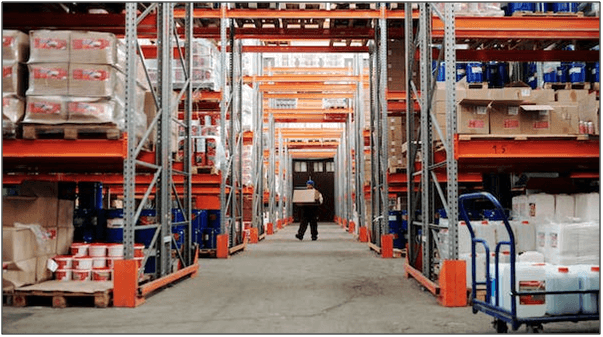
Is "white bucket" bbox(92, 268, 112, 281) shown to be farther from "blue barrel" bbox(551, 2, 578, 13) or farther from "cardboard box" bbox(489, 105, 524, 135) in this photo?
"blue barrel" bbox(551, 2, 578, 13)

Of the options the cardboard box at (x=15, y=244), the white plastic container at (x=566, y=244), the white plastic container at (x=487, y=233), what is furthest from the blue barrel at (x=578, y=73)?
the cardboard box at (x=15, y=244)

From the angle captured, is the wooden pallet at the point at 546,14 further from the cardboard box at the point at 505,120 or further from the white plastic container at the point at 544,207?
the white plastic container at the point at 544,207

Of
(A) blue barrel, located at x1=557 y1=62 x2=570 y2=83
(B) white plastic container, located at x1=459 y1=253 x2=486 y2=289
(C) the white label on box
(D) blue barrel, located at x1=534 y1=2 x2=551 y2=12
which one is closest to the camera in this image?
(B) white plastic container, located at x1=459 y1=253 x2=486 y2=289

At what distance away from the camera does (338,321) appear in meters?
5.23

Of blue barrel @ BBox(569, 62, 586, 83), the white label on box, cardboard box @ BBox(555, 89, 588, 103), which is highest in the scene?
blue barrel @ BBox(569, 62, 586, 83)

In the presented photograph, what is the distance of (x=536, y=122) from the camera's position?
695 cm

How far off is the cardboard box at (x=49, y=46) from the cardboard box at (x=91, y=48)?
68 mm

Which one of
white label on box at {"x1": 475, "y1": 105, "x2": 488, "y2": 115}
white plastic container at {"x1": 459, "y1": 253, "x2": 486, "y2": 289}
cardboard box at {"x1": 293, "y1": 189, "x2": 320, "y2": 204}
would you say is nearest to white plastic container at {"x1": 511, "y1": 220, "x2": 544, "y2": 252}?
white plastic container at {"x1": 459, "y1": 253, "x2": 486, "y2": 289}

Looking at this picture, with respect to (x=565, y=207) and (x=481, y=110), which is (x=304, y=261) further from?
(x=565, y=207)

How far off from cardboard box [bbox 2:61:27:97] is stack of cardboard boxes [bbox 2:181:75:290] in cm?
117

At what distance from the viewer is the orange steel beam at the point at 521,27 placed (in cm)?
762

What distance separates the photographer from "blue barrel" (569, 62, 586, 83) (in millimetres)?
8508

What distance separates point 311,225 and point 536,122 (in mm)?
10391

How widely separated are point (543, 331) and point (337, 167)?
27.5 metres
